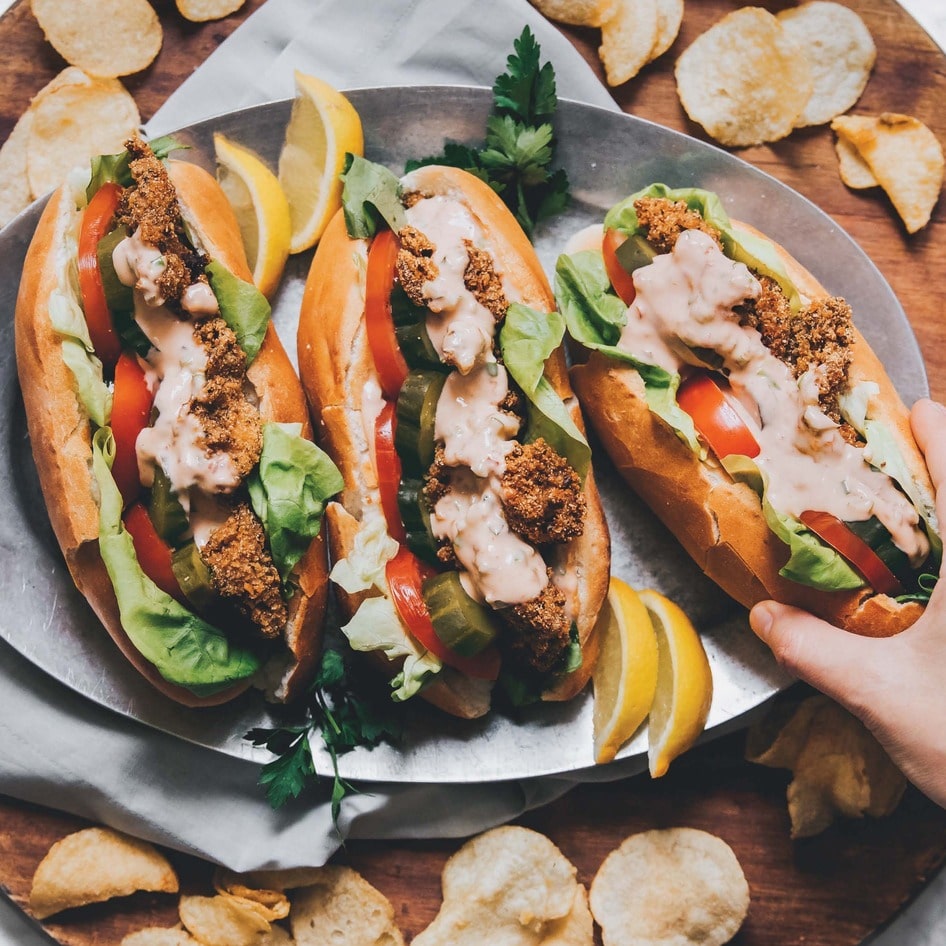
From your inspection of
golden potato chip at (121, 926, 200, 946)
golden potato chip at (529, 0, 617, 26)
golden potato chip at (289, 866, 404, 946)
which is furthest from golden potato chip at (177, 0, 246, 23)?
golden potato chip at (121, 926, 200, 946)

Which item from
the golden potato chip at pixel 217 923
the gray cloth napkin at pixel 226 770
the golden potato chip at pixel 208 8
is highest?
the golden potato chip at pixel 208 8

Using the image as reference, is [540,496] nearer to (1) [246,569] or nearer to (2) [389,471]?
(2) [389,471]

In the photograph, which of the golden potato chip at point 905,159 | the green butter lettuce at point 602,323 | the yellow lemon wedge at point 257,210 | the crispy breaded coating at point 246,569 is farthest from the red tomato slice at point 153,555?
the golden potato chip at point 905,159

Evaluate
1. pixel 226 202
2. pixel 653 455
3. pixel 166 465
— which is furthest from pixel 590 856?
pixel 226 202

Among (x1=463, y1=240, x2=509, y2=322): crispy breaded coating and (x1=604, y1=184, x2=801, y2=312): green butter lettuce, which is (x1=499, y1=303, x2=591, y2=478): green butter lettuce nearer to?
(x1=463, y1=240, x2=509, y2=322): crispy breaded coating

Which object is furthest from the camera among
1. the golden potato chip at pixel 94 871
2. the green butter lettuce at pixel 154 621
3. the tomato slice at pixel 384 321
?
the golden potato chip at pixel 94 871

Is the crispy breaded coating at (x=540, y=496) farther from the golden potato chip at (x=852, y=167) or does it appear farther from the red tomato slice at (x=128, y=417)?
the golden potato chip at (x=852, y=167)
